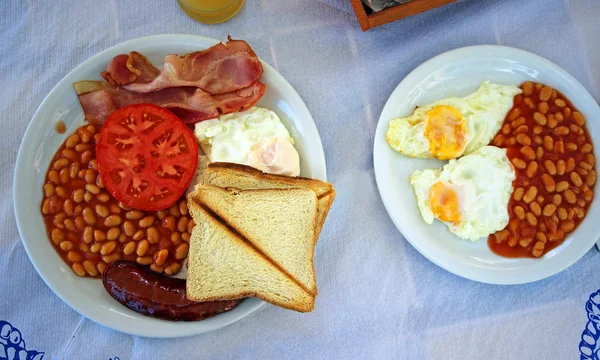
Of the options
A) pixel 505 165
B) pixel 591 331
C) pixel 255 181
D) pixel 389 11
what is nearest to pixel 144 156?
pixel 255 181

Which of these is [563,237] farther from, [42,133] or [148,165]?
[42,133]

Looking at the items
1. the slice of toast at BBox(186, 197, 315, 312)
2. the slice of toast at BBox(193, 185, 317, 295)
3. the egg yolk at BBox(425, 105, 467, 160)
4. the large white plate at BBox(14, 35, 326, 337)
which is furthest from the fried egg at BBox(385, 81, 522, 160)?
the slice of toast at BBox(186, 197, 315, 312)

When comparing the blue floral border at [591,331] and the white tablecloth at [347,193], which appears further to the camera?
the blue floral border at [591,331]

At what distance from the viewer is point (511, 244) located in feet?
8.14

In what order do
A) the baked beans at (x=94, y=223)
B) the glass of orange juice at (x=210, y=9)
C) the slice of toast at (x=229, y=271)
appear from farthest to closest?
the glass of orange juice at (x=210, y=9), the baked beans at (x=94, y=223), the slice of toast at (x=229, y=271)

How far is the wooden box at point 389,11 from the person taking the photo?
235 centimetres

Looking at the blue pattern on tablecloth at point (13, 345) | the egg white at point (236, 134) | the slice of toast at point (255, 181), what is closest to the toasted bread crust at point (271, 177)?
the slice of toast at point (255, 181)

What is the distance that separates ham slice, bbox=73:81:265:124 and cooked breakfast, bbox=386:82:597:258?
0.66m

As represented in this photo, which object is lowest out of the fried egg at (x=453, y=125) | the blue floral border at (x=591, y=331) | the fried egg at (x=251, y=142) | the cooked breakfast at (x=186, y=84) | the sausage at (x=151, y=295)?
the blue floral border at (x=591, y=331)

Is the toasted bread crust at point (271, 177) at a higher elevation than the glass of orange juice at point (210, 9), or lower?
Answer: lower

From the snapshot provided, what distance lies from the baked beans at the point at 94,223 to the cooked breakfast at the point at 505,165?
1.06 metres

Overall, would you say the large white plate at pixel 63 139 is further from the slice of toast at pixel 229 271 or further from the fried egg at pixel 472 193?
the fried egg at pixel 472 193

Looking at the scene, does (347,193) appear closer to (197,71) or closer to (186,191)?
(186,191)

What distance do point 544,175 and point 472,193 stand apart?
1.11 feet
